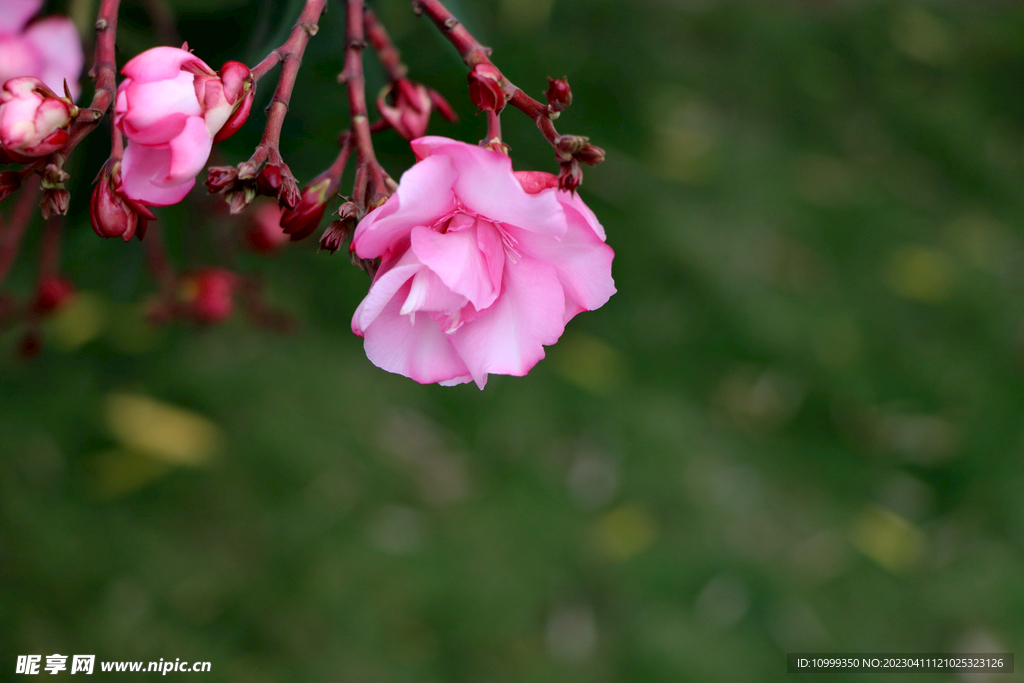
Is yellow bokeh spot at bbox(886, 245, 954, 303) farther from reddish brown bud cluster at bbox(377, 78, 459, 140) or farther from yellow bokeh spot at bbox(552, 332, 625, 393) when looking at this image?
reddish brown bud cluster at bbox(377, 78, 459, 140)

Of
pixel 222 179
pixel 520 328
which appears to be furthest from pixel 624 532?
pixel 222 179

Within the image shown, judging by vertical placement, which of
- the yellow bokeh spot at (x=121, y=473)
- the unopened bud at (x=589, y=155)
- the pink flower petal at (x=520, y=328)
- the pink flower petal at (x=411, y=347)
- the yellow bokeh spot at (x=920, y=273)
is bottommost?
the yellow bokeh spot at (x=121, y=473)

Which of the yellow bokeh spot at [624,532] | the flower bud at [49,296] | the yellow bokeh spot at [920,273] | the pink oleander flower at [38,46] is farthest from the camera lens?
the yellow bokeh spot at [920,273]

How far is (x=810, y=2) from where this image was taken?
4.87ft

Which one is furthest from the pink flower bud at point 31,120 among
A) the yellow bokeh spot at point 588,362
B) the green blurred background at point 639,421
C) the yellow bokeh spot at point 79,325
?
the yellow bokeh spot at point 588,362

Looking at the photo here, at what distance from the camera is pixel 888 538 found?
4.19 ft

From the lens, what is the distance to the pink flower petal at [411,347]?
0.38 meters

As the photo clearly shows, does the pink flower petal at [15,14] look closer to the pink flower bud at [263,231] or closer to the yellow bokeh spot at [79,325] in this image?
the pink flower bud at [263,231]

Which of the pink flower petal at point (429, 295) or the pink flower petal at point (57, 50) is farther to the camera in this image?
the pink flower petal at point (57, 50)

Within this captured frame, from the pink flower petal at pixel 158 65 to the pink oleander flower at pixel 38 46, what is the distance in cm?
16

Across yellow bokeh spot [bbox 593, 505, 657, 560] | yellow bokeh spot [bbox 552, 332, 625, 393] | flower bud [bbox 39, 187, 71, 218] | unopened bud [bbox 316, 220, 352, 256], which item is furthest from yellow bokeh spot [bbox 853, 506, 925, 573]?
flower bud [bbox 39, 187, 71, 218]

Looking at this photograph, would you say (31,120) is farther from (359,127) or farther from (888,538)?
(888,538)

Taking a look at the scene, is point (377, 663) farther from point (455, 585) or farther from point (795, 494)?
point (795, 494)

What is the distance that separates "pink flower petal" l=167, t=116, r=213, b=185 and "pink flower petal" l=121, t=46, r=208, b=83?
1.1 inches
